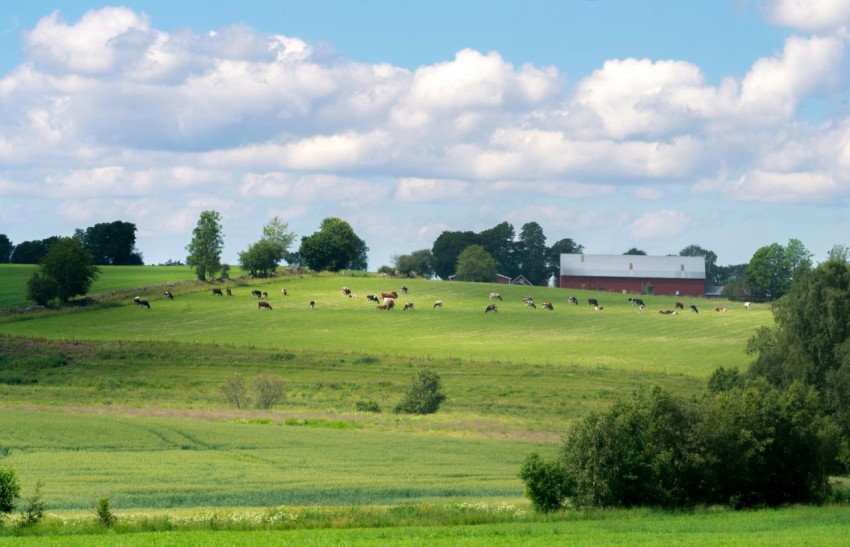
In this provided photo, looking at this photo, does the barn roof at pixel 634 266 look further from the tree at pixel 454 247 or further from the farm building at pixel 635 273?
the tree at pixel 454 247

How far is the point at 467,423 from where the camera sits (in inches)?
1971

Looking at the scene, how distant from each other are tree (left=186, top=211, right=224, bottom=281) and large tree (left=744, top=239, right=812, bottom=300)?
7862 centimetres

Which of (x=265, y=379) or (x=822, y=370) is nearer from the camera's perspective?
(x=822, y=370)

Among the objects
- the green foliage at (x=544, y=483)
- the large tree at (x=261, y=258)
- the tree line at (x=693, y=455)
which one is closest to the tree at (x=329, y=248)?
the large tree at (x=261, y=258)

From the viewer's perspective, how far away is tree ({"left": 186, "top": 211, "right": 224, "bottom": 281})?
12250 cm

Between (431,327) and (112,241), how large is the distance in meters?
104

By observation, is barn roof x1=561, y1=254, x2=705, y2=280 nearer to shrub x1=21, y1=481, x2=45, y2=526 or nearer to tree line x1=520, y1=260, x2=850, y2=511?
tree line x1=520, y1=260, x2=850, y2=511

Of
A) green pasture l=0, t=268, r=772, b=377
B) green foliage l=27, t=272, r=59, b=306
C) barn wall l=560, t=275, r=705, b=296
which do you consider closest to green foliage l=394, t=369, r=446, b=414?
green pasture l=0, t=268, r=772, b=377

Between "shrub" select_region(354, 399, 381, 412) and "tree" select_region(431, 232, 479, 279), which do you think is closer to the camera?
"shrub" select_region(354, 399, 381, 412)

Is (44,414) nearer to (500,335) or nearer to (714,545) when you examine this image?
(714,545)

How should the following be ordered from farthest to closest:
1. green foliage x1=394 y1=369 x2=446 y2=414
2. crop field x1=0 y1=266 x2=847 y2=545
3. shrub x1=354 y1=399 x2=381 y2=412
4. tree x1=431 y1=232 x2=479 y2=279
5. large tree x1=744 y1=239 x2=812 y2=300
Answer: tree x1=431 y1=232 x2=479 y2=279 < large tree x1=744 y1=239 x2=812 y2=300 < shrub x1=354 y1=399 x2=381 y2=412 < green foliage x1=394 y1=369 x2=446 y2=414 < crop field x1=0 y1=266 x2=847 y2=545

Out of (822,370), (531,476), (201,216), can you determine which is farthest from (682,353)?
(201,216)

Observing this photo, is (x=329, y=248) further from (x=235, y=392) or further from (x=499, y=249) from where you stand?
(x=235, y=392)

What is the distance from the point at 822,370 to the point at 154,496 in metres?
35.4
